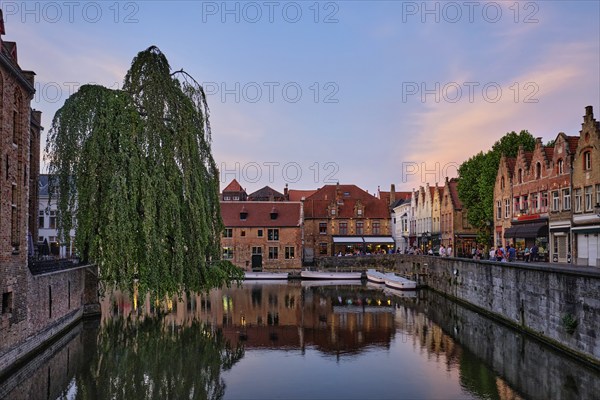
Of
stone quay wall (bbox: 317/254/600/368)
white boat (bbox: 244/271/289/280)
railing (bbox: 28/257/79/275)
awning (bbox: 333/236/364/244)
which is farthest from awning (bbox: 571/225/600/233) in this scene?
awning (bbox: 333/236/364/244)

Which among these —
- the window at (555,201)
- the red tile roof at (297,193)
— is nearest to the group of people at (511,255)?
the window at (555,201)

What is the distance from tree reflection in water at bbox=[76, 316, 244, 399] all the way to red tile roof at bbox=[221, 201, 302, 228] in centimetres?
3615

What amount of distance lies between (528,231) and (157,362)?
27.9m

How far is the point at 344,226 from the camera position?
222 ft

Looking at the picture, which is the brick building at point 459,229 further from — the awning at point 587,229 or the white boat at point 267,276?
the awning at point 587,229

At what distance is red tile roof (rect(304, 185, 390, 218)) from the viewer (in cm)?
6781

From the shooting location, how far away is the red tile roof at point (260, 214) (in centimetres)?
6150

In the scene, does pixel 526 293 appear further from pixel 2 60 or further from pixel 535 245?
pixel 2 60

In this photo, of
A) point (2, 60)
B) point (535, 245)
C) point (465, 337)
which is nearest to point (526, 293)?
point (465, 337)

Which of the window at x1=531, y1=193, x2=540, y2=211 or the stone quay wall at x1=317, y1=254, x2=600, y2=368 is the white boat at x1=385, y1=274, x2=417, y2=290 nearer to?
the stone quay wall at x1=317, y1=254, x2=600, y2=368

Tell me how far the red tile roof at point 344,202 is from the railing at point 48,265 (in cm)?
4521

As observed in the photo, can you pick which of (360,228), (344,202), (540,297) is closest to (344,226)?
(360,228)

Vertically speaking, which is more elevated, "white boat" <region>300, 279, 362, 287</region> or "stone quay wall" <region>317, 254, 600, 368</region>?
"stone quay wall" <region>317, 254, 600, 368</region>

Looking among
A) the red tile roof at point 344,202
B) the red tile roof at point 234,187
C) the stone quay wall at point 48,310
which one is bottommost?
the stone quay wall at point 48,310
